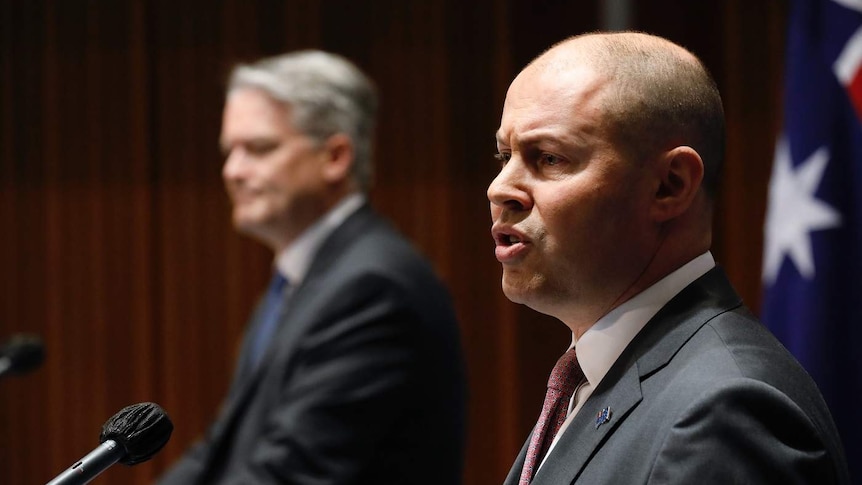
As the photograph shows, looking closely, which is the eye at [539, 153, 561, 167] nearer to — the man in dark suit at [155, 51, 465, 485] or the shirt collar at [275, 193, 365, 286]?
the man in dark suit at [155, 51, 465, 485]

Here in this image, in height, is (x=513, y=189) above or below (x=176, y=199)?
above

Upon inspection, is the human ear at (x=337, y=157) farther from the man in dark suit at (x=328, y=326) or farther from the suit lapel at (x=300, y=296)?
the suit lapel at (x=300, y=296)

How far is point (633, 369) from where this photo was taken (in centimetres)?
144

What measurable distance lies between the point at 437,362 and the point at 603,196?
138cm

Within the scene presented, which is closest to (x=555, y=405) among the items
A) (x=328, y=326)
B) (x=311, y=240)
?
(x=328, y=326)

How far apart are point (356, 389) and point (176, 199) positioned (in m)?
1.88

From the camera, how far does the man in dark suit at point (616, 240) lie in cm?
139

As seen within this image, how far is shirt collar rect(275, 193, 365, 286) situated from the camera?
3.21 m

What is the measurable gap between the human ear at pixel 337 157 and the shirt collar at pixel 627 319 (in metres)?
1.85

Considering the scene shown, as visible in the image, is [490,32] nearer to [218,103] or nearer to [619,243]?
[218,103]

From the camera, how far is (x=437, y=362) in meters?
2.76

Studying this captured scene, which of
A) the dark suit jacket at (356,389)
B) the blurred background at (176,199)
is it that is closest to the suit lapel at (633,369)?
the dark suit jacket at (356,389)

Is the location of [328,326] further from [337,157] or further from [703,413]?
[703,413]

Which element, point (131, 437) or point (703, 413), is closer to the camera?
point (703, 413)
